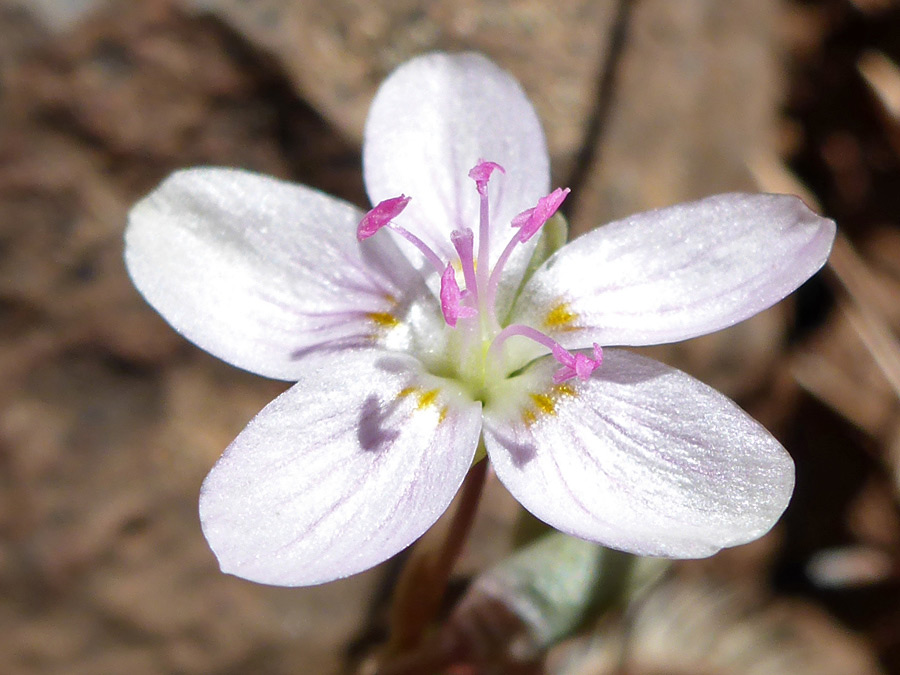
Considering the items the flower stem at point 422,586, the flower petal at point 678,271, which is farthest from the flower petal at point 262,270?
the flower stem at point 422,586

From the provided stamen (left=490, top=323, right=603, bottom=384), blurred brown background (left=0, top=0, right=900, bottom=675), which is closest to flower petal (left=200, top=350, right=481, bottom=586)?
stamen (left=490, top=323, right=603, bottom=384)

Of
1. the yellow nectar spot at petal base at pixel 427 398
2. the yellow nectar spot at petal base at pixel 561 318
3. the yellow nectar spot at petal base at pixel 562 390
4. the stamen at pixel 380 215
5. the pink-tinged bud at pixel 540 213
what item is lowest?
the yellow nectar spot at petal base at pixel 562 390

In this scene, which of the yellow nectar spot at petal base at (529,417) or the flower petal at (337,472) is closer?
the flower petal at (337,472)

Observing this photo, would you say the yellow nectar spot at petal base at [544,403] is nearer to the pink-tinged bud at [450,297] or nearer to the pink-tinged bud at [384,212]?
the pink-tinged bud at [450,297]

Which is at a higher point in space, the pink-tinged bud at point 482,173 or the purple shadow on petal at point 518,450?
the pink-tinged bud at point 482,173

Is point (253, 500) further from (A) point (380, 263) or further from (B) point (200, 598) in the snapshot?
(B) point (200, 598)

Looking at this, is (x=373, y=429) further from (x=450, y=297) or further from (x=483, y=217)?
(x=483, y=217)
